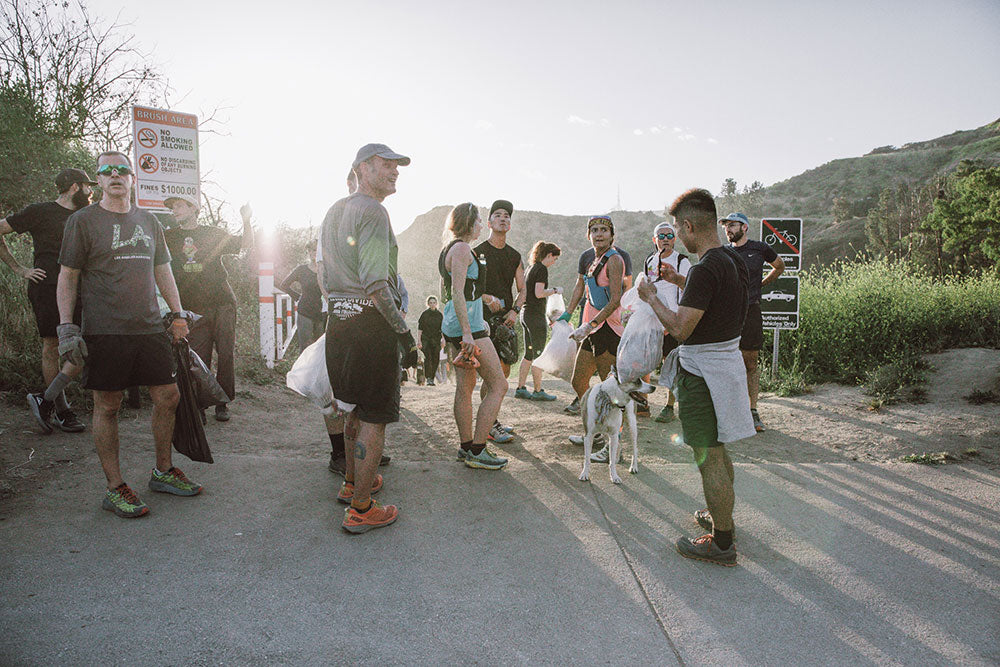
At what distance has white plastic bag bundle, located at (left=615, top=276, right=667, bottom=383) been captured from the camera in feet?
12.2

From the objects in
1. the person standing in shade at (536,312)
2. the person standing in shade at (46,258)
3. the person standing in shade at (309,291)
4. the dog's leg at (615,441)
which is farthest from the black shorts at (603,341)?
the person standing in shade at (46,258)

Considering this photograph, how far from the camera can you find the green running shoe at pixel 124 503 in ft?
10.8

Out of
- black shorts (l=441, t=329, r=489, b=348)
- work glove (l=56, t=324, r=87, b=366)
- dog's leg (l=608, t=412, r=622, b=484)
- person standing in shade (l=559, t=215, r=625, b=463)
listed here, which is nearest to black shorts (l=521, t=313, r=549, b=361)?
person standing in shade (l=559, t=215, r=625, b=463)

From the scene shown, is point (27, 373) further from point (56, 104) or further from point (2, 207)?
point (56, 104)

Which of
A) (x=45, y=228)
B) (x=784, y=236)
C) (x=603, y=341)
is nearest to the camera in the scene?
(x=45, y=228)

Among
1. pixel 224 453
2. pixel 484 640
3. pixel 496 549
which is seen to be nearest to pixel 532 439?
pixel 496 549

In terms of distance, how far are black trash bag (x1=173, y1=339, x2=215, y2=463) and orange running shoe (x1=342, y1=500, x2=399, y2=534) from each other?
123 cm

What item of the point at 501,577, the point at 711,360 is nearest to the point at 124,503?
the point at 501,577

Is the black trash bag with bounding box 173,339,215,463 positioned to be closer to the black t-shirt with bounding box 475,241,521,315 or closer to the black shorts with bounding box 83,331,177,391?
the black shorts with bounding box 83,331,177,391

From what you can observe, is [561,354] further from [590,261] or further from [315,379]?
[315,379]

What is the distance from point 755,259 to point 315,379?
175 inches

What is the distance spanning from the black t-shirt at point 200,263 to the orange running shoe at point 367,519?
10.5ft

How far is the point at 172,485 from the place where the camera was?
3.64m

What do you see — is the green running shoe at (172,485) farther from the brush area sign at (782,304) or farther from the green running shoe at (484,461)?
the brush area sign at (782,304)
